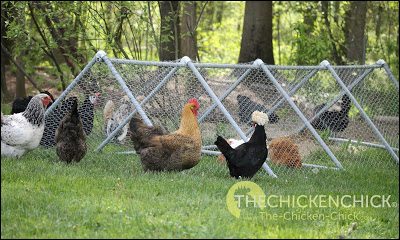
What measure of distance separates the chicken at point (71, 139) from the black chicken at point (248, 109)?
9.35 feet

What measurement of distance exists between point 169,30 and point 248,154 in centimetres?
560

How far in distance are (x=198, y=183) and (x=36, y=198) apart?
1.97 m

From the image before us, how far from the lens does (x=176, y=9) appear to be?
13047mm

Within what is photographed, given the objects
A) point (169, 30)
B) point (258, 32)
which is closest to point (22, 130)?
point (169, 30)

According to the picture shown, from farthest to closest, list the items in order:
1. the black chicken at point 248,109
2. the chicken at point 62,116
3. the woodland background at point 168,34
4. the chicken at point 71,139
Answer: the woodland background at point 168,34 → the black chicken at point 248,109 → the chicken at point 62,116 → the chicken at point 71,139

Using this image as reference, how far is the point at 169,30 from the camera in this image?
13.0 meters

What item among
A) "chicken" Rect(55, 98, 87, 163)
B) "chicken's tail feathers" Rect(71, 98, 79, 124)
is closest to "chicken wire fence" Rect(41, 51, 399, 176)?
"chicken's tail feathers" Rect(71, 98, 79, 124)

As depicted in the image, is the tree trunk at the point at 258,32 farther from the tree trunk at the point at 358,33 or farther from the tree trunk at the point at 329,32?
the tree trunk at the point at 329,32

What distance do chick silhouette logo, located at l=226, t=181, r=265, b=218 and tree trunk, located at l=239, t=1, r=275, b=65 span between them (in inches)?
390

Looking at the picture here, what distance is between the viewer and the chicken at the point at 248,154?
7949 millimetres

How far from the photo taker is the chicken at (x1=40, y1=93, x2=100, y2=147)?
9.69 m

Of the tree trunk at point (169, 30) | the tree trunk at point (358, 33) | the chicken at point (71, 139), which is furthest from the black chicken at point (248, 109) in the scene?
the tree trunk at point (358, 33)

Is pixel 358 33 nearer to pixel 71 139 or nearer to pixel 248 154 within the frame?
pixel 248 154

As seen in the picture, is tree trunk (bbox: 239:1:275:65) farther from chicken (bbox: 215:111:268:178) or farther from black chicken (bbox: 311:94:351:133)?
chicken (bbox: 215:111:268:178)
